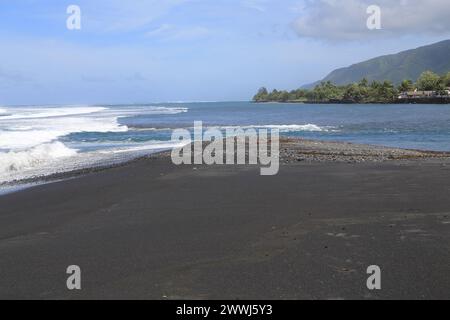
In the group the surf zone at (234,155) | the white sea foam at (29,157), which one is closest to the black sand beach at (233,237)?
the surf zone at (234,155)

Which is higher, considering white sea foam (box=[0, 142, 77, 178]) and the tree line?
the tree line

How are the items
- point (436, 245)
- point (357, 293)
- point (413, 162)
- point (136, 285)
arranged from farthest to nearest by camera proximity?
1. point (413, 162)
2. point (436, 245)
3. point (136, 285)
4. point (357, 293)

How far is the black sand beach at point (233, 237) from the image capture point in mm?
5418

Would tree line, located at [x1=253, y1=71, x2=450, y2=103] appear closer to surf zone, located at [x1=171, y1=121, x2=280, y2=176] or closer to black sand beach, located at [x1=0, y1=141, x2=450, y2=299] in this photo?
surf zone, located at [x1=171, y1=121, x2=280, y2=176]

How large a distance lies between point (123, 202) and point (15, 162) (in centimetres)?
1076

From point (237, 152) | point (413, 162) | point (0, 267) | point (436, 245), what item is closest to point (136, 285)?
point (0, 267)

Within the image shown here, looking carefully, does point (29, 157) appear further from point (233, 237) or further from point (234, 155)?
point (233, 237)

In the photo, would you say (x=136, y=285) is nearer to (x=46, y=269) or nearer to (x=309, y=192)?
(x=46, y=269)

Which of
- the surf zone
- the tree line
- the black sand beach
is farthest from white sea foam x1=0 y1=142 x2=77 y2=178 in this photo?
the tree line

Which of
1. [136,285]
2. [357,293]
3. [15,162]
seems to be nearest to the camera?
[357,293]

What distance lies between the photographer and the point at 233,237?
7477 mm

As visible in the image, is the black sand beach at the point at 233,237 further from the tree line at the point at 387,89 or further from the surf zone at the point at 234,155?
the tree line at the point at 387,89

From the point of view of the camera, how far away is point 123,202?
10.8 meters

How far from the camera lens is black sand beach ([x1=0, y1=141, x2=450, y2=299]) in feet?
17.8
